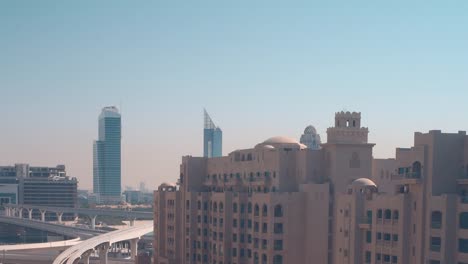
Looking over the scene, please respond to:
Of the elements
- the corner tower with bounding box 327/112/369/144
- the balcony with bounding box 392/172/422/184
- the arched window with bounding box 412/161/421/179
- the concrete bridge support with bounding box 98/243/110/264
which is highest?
the corner tower with bounding box 327/112/369/144

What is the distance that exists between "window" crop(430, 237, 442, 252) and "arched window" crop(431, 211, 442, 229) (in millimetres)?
875

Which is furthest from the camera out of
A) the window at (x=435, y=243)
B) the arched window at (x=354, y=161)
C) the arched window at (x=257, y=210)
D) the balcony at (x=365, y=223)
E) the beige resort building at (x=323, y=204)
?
the arched window at (x=257, y=210)

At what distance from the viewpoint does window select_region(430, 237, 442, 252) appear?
48.5 meters

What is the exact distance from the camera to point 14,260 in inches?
4525

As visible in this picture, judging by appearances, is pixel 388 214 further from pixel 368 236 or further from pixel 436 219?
pixel 436 219

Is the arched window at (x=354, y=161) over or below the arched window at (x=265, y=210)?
over

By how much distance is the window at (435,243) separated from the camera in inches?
1911

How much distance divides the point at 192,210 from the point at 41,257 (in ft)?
159

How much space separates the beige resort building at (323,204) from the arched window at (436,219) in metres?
0.07

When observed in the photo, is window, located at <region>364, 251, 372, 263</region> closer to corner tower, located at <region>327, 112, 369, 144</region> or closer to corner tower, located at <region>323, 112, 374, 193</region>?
corner tower, located at <region>323, 112, 374, 193</region>

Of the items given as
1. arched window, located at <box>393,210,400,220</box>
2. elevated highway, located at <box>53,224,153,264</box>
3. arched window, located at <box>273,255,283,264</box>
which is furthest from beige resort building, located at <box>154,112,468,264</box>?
elevated highway, located at <box>53,224,153,264</box>

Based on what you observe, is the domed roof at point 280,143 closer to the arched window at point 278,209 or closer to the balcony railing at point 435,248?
the arched window at point 278,209

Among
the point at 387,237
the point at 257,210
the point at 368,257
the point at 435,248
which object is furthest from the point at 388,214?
the point at 257,210

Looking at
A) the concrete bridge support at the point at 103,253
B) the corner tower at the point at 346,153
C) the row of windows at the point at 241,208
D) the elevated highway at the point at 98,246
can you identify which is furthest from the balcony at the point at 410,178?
the concrete bridge support at the point at 103,253
